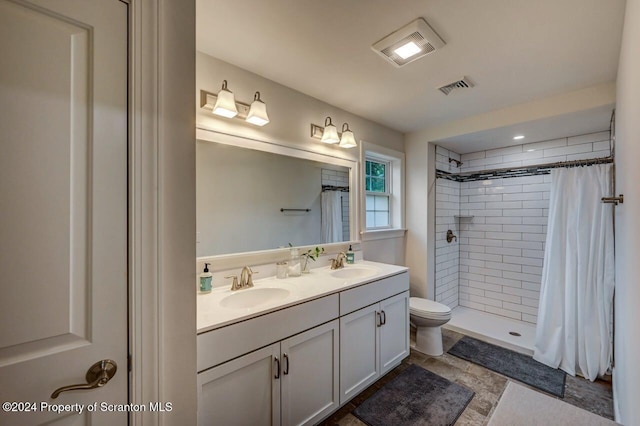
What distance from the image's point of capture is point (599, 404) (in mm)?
1768

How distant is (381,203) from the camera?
117 inches

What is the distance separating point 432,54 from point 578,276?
2.22 meters

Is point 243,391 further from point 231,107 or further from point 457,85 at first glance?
point 457,85

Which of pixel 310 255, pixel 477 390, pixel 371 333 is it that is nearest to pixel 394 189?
pixel 310 255

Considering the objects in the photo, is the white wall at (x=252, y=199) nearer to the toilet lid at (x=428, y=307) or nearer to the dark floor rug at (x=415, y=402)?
the toilet lid at (x=428, y=307)

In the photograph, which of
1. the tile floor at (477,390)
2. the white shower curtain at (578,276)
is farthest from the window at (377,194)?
the white shower curtain at (578,276)

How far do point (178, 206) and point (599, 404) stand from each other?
9.73 feet

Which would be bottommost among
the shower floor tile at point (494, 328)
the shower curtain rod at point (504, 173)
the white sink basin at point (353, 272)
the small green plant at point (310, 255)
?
the shower floor tile at point (494, 328)

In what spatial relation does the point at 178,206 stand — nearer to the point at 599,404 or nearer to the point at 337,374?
the point at 337,374

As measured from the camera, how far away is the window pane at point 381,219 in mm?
2875

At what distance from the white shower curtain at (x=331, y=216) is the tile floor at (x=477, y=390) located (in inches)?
48.8

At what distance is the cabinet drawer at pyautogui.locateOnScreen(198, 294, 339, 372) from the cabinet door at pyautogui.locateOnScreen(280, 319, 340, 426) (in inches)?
2.4

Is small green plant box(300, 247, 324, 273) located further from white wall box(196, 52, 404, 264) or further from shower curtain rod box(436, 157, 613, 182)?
shower curtain rod box(436, 157, 613, 182)

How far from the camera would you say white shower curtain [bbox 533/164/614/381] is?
2.02m
